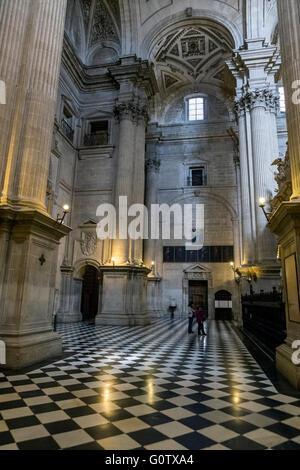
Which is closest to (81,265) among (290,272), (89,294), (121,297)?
(89,294)

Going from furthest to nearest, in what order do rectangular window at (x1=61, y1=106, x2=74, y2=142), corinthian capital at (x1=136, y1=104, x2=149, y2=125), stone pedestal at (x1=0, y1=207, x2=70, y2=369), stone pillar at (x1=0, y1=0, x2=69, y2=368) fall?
corinthian capital at (x1=136, y1=104, x2=149, y2=125) < rectangular window at (x1=61, y1=106, x2=74, y2=142) < stone pillar at (x1=0, y1=0, x2=69, y2=368) < stone pedestal at (x1=0, y1=207, x2=70, y2=369)

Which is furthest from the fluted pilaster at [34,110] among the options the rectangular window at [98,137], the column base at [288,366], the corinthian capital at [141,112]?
the rectangular window at [98,137]

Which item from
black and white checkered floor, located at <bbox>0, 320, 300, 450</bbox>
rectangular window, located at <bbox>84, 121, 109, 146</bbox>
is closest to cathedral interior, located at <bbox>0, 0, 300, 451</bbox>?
black and white checkered floor, located at <bbox>0, 320, 300, 450</bbox>

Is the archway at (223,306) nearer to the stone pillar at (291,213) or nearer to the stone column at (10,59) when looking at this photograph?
the stone pillar at (291,213)

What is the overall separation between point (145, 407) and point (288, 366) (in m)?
2.71

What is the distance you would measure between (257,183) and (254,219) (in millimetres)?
1660

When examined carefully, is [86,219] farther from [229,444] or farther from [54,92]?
[229,444]

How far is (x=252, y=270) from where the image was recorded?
13141 millimetres

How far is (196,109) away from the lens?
24.5 meters

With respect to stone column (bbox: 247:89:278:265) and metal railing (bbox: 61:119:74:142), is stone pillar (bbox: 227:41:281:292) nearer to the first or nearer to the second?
stone column (bbox: 247:89:278:265)

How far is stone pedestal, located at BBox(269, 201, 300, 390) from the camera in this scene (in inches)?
189

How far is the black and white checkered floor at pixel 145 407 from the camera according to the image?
2.85 meters

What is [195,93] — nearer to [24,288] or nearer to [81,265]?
[81,265]

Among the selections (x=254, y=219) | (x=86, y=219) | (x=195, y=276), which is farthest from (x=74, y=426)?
(x=195, y=276)
